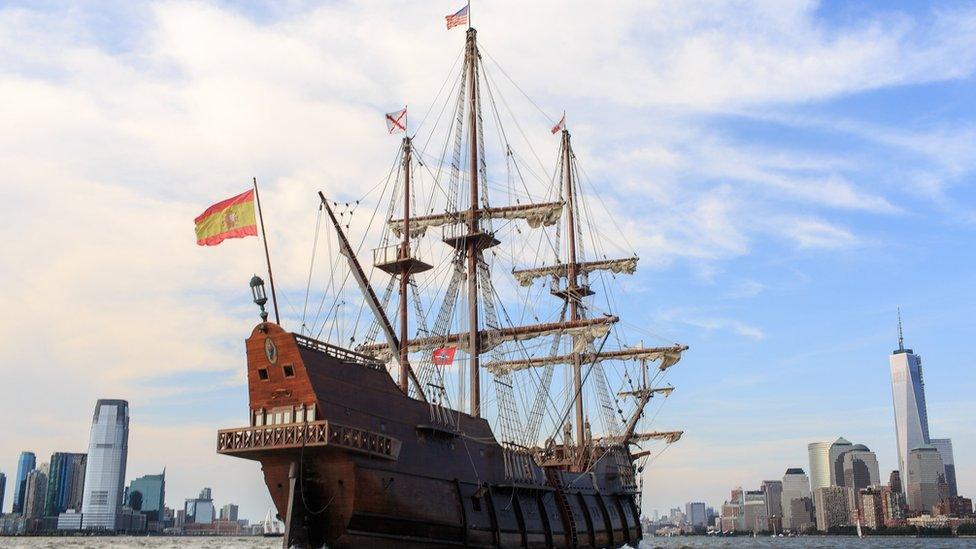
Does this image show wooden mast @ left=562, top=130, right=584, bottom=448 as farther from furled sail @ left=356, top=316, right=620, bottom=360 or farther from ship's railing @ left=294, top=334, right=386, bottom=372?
ship's railing @ left=294, top=334, right=386, bottom=372

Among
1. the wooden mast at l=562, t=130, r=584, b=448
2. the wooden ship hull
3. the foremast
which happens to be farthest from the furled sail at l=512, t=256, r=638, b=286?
the wooden ship hull

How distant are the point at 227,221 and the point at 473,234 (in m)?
18.9

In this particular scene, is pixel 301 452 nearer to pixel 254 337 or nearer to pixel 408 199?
pixel 254 337

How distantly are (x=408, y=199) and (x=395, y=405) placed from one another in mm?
15618

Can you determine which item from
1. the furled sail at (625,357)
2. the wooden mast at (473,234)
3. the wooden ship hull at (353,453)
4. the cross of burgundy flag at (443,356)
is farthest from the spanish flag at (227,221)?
the furled sail at (625,357)

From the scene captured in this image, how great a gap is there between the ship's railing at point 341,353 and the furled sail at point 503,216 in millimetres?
17294

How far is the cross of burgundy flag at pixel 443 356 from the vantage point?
44516mm

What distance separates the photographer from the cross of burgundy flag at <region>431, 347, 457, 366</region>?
44.5 meters

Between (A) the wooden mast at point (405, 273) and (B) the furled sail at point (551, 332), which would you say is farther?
(B) the furled sail at point (551, 332)

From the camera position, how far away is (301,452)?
31.9m

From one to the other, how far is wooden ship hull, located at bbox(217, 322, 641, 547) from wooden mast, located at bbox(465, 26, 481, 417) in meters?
8.63

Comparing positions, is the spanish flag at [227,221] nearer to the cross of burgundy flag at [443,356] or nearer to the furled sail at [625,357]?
the cross of burgundy flag at [443,356]

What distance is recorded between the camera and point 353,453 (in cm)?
3198

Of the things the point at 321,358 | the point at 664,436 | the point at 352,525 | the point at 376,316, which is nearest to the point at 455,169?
the point at 376,316
